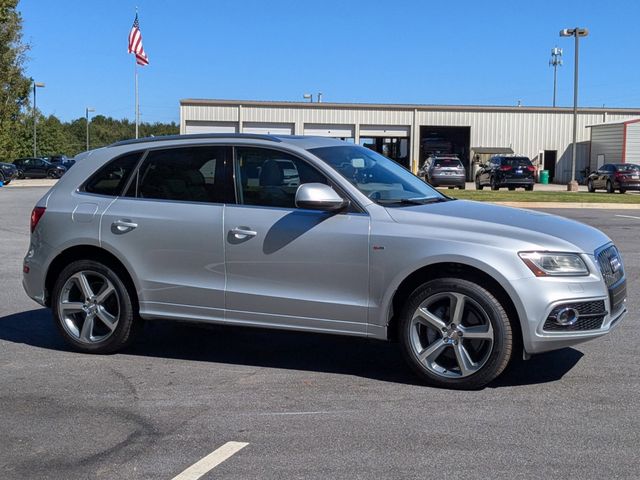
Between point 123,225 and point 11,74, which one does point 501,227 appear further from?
point 11,74

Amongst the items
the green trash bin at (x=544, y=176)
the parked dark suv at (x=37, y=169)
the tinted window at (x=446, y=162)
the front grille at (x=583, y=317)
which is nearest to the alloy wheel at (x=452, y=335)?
the front grille at (x=583, y=317)

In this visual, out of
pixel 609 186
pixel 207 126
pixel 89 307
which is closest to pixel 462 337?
pixel 89 307

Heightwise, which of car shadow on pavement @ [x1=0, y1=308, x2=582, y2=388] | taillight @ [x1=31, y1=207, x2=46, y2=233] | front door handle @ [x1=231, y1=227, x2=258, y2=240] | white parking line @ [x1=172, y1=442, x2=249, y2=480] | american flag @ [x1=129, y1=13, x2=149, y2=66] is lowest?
white parking line @ [x1=172, y1=442, x2=249, y2=480]

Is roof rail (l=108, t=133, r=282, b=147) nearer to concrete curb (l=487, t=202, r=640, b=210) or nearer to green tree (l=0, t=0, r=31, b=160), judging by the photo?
concrete curb (l=487, t=202, r=640, b=210)

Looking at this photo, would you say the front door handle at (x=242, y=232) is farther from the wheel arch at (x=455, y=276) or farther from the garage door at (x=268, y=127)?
the garage door at (x=268, y=127)

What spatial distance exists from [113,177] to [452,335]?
10.0 ft

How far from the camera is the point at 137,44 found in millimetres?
38438

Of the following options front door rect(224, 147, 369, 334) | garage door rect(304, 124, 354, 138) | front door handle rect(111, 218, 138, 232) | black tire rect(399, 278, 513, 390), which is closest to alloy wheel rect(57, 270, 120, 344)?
front door handle rect(111, 218, 138, 232)

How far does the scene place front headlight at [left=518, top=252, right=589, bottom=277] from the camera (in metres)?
5.09

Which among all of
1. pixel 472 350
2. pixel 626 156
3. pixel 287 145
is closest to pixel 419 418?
pixel 472 350

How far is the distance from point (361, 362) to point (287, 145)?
178cm

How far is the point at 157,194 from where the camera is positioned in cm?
625

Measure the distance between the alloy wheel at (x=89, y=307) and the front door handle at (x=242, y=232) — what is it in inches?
46.9

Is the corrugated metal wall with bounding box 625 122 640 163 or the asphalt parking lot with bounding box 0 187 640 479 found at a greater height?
the corrugated metal wall with bounding box 625 122 640 163
